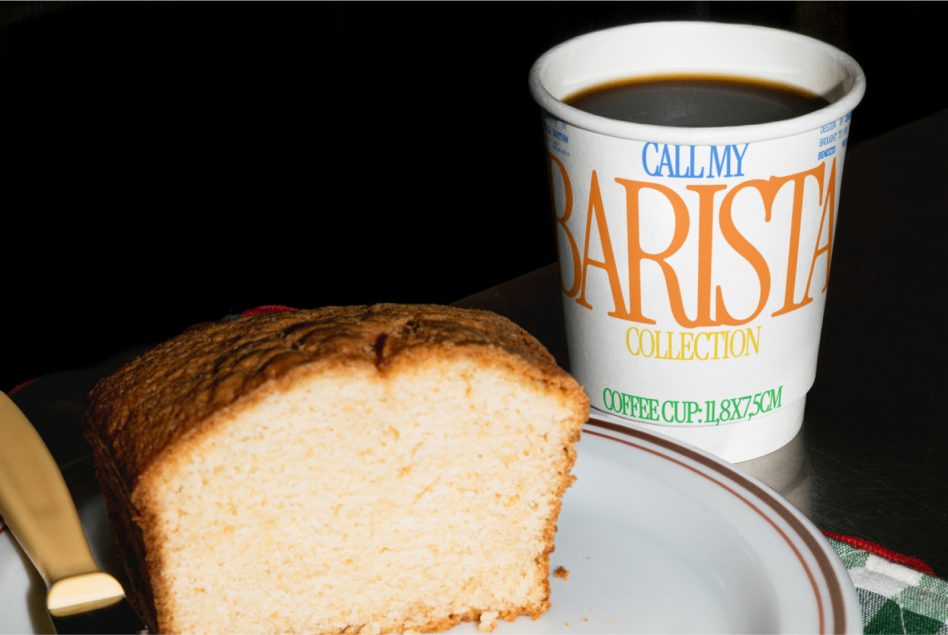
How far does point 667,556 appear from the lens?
1.07 meters

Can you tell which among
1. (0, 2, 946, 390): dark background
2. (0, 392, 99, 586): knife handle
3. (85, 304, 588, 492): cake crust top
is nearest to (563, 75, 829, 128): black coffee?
(85, 304, 588, 492): cake crust top

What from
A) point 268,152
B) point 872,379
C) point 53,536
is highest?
point 53,536

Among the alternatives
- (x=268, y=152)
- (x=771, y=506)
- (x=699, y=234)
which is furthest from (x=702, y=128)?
(x=268, y=152)

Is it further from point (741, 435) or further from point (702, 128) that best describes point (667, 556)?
point (702, 128)

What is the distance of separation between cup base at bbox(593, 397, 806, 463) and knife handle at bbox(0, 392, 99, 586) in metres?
0.54

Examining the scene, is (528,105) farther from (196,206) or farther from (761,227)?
(761,227)

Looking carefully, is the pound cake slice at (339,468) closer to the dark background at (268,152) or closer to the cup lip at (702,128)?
the cup lip at (702,128)

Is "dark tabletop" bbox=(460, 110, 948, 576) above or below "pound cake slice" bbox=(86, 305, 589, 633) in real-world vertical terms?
below

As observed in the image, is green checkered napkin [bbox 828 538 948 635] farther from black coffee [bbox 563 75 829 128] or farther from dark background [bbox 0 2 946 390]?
dark background [bbox 0 2 946 390]

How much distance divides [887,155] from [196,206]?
2.47 metres

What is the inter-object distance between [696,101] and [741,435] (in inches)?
14.0

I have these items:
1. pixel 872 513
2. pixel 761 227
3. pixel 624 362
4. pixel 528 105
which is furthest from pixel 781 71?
pixel 528 105

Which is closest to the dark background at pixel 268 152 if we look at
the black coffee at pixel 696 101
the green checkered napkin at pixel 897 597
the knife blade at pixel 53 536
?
the black coffee at pixel 696 101

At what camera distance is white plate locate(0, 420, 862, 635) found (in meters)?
0.96
